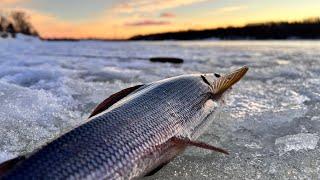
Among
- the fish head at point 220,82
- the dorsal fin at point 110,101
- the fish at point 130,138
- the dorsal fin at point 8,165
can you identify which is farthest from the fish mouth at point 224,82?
the dorsal fin at point 8,165

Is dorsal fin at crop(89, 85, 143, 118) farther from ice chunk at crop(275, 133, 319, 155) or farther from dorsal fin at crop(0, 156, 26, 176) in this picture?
ice chunk at crop(275, 133, 319, 155)

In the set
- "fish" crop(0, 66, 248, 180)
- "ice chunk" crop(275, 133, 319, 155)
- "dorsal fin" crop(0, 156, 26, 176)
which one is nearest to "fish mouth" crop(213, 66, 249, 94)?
"fish" crop(0, 66, 248, 180)

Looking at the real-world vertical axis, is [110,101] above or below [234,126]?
above

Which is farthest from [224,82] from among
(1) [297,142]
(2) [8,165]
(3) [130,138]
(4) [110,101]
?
(2) [8,165]

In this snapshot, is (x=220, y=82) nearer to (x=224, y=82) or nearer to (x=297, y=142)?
(x=224, y=82)

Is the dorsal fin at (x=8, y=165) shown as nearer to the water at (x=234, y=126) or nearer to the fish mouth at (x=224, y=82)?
the water at (x=234, y=126)
